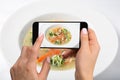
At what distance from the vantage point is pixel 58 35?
844 mm

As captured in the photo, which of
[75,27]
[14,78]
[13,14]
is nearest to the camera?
[14,78]

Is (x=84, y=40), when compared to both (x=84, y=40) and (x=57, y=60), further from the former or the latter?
(x=57, y=60)

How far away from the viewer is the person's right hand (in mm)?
657

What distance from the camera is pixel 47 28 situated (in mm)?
827

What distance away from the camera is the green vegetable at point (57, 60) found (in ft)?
2.64

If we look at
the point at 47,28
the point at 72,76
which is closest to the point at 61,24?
the point at 47,28

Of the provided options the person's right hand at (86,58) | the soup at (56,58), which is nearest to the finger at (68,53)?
the soup at (56,58)

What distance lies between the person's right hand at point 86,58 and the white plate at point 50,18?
0.50ft

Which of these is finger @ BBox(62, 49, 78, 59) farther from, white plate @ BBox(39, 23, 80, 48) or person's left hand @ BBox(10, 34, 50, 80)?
person's left hand @ BBox(10, 34, 50, 80)

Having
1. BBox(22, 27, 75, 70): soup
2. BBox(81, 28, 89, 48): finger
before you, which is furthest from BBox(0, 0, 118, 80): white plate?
BBox(81, 28, 89, 48): finger

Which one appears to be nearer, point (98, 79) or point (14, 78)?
point (14, 78)

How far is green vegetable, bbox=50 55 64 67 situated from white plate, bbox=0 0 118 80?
1.0 inches

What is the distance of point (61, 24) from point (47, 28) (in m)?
0.04

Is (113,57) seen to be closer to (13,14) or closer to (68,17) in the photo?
(68,17)
